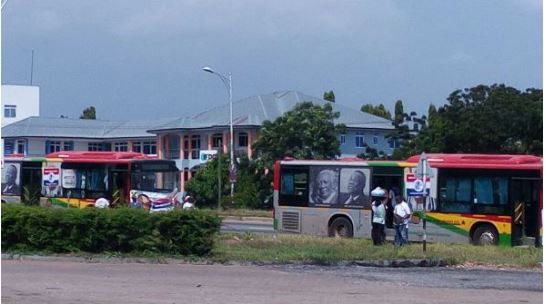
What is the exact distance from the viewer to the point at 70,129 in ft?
293

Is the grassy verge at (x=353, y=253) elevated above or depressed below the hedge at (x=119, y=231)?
below

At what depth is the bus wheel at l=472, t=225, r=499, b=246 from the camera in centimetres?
3216

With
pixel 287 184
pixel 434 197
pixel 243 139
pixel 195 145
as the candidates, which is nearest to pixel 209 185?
pixel 243 139

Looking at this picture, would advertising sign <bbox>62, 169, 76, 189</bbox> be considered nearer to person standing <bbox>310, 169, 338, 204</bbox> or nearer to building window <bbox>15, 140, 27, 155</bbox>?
person standing <bbox>310, 169, 338, 204</bbox>

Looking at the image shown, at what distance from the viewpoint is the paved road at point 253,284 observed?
56.0ft

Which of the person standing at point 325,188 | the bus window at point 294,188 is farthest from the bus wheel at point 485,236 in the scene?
the bus window at point 294,188

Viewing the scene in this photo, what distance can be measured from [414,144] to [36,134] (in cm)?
3411

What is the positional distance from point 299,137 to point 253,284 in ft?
145

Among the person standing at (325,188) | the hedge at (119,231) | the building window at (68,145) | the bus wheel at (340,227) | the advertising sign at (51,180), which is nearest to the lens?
the hedge at (119,231)

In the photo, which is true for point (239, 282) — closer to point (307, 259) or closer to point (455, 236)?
point (307, 259)

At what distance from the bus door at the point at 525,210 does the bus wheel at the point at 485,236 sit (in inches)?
22.1

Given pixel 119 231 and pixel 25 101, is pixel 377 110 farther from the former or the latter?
pixel 119 231

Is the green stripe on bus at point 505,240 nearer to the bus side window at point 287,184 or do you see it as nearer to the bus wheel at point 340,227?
the bus wheel at point 340,227

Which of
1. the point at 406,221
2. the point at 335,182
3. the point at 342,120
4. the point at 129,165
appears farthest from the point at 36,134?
the point at 406,221
